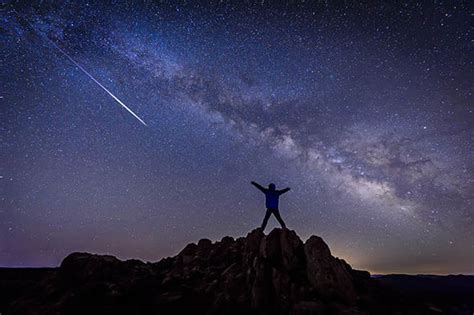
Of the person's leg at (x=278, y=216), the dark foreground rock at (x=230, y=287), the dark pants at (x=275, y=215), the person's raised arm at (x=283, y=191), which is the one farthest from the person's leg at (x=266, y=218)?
the dark foreground rock at (x=230, y=287)

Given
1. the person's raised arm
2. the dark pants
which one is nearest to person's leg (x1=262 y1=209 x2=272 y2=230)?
the dark pants

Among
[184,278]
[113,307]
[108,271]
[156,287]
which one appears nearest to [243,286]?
[184,278]

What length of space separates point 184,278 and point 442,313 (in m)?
20.3

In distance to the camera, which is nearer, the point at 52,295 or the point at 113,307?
the point at 113,307

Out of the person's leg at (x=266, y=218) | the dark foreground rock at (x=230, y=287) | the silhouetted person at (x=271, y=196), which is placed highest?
the silhouetted person at (x=271, y=196)

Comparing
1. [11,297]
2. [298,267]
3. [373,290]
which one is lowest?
[11,297]

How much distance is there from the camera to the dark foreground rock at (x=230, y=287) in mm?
15586

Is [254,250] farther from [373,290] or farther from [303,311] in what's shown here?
[373,290]

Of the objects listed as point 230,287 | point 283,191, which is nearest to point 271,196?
point 283,191

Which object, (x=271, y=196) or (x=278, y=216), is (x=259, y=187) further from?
(x=278, y=216)

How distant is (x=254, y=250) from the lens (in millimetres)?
20375

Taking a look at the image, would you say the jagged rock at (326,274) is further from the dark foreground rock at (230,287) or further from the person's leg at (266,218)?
the person's leg at (266,218)

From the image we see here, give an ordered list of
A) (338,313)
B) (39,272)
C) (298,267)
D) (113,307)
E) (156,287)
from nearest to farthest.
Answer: (338,313), (113,307), (298,267), (156,287), (39,272)

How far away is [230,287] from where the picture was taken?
57.4 feet
